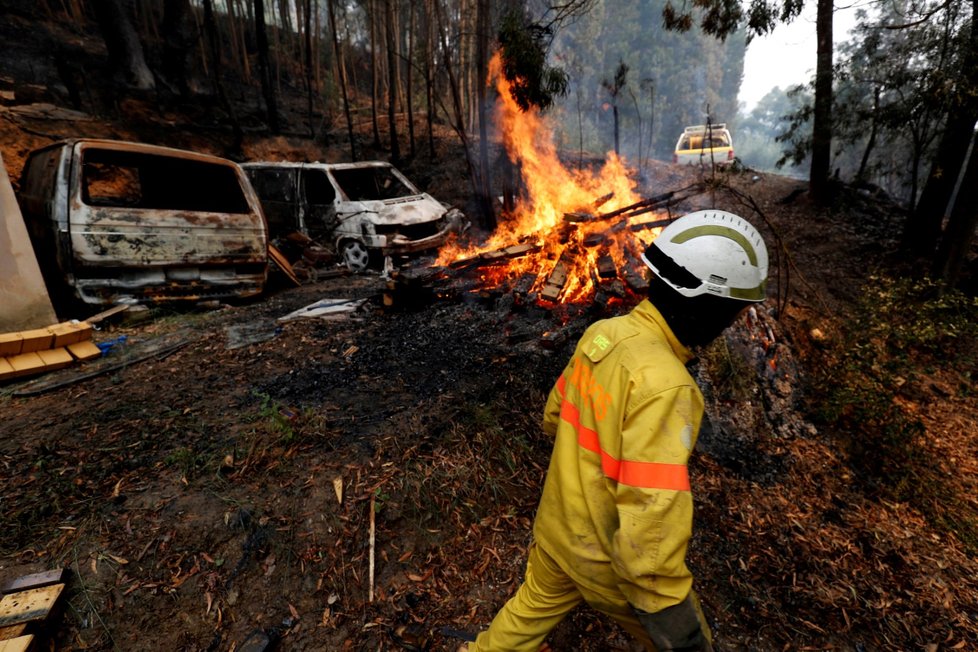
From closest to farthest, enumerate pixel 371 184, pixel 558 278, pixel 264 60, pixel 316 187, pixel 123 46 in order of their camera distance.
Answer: pixel 558 278
pixel 316 187
pixel 371 184
pixel 123 46
pixel 264 60

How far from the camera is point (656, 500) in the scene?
1.27 meters

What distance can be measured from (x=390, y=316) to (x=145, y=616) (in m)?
3.94

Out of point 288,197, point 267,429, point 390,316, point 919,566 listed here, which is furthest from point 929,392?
point 288,197

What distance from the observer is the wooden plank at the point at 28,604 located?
1.92 meters

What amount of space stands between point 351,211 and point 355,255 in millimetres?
826

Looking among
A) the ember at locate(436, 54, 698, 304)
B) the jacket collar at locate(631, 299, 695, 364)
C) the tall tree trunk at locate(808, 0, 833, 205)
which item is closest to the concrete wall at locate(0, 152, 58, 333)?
the ember at locate(436, 54, 698, 304)

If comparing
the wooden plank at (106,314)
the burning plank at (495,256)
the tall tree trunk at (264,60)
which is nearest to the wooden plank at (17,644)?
the wooden plank at (106,314)

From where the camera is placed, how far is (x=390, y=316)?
5.73 metres

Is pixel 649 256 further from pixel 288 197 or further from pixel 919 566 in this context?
pixel 288 197

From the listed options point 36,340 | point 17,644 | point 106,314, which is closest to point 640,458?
point 17,644

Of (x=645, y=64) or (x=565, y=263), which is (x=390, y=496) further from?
(x=645, y=64)

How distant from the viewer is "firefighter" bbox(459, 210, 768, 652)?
4.27 feet

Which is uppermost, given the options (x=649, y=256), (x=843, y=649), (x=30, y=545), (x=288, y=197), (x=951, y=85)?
(x=951, y=85)

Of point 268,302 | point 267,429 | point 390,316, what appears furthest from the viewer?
point 268,302
